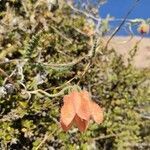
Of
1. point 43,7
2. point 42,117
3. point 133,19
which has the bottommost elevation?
point 42,117

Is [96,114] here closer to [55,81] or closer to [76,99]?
[76,99]

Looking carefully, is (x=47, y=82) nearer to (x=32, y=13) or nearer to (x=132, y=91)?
(x=32, y=13)

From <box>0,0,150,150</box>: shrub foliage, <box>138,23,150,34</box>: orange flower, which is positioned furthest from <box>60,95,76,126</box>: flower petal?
<box>138,23,150,34</box>: orange flower

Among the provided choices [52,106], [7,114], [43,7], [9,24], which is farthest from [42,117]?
[43,7]

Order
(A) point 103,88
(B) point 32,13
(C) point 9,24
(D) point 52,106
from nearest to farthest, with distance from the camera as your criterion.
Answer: (D) point 52,106 → (C) point 9,24 → (B) point 32,13 → (A) point 103,88

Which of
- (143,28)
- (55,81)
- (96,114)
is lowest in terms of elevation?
(96,114)

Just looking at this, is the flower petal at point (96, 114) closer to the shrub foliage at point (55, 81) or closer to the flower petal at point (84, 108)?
the flower petal at point (84, 108)

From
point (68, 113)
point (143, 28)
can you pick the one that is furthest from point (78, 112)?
point (143, 28)
